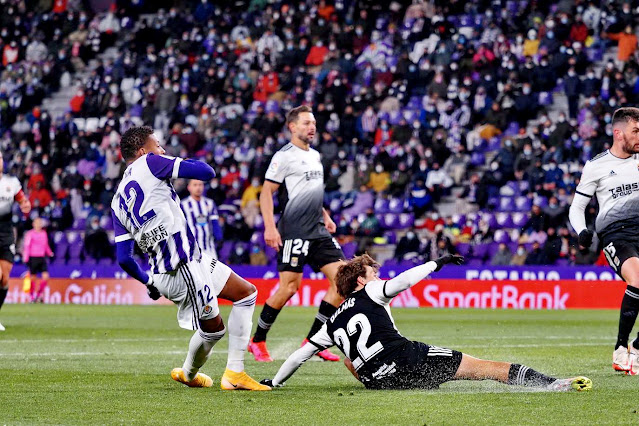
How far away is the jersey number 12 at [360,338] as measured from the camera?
850 centimetres

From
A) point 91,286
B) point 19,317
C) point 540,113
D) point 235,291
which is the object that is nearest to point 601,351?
point 235,291

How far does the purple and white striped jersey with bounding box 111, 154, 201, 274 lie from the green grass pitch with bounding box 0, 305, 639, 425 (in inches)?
42.7

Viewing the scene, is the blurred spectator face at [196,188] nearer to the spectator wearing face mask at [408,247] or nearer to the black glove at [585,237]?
the spectator wearing face mask at [408,247]

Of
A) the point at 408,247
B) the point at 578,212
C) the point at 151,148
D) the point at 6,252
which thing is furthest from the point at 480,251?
the point at 151,148

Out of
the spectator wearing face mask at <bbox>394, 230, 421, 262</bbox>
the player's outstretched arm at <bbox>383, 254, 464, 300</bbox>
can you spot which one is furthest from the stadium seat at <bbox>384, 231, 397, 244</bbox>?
the player's outstretched arm at <bbox>383, 254, 464, 300</bbox>

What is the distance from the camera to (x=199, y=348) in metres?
9.09

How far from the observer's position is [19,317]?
21.4m

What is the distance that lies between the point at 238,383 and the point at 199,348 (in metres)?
0.42

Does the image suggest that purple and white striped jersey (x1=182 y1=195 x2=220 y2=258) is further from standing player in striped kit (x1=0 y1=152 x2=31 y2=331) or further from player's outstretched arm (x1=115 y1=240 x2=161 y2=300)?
player's outstretched arm (x1=115 y1=240 x2=161 y2=300)

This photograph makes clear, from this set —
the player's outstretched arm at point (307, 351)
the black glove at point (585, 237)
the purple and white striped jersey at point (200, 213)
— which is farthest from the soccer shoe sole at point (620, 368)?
the purple and white striped jersey at point (200, 213)

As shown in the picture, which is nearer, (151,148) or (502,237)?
(151,148)

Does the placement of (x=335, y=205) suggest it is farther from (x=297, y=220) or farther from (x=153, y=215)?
(x=153, y=215)

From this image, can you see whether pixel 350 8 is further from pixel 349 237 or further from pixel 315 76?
pixel 349 237

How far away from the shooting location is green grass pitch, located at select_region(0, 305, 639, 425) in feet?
23.5
